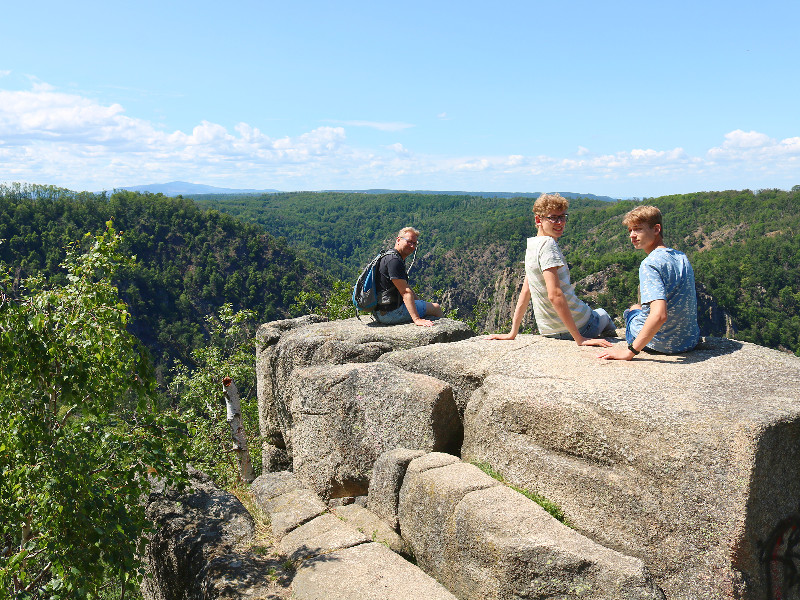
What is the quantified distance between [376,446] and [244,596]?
2.34 meters

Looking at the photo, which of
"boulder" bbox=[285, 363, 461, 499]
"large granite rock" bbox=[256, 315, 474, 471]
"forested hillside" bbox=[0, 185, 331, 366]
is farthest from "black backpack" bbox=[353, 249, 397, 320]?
"forested hillside" bbox=[0, 185, 331, 366]

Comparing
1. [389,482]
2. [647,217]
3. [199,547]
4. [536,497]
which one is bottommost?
[199,547]

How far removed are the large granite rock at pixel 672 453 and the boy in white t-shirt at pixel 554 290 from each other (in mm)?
730

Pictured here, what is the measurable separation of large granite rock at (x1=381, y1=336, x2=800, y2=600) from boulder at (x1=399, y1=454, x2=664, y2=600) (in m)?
0.50

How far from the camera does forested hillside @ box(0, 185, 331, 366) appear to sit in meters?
112

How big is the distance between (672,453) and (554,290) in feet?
7.90

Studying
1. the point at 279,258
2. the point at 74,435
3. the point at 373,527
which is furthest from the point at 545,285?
the point at 279,258

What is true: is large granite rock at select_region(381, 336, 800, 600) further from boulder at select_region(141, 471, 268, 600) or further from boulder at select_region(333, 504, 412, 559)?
boulder at select_region(141, 471, 268, 600)

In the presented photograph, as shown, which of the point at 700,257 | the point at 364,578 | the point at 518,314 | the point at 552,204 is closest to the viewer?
the point at 364,578

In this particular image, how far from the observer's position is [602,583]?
4242 mm

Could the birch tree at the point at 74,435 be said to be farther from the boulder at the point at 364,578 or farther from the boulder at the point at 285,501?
the boulder at the point at 364,578

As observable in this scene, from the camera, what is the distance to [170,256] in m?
136

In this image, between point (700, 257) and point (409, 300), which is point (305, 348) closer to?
point (409, 300)

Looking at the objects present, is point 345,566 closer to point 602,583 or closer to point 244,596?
point 244,596
